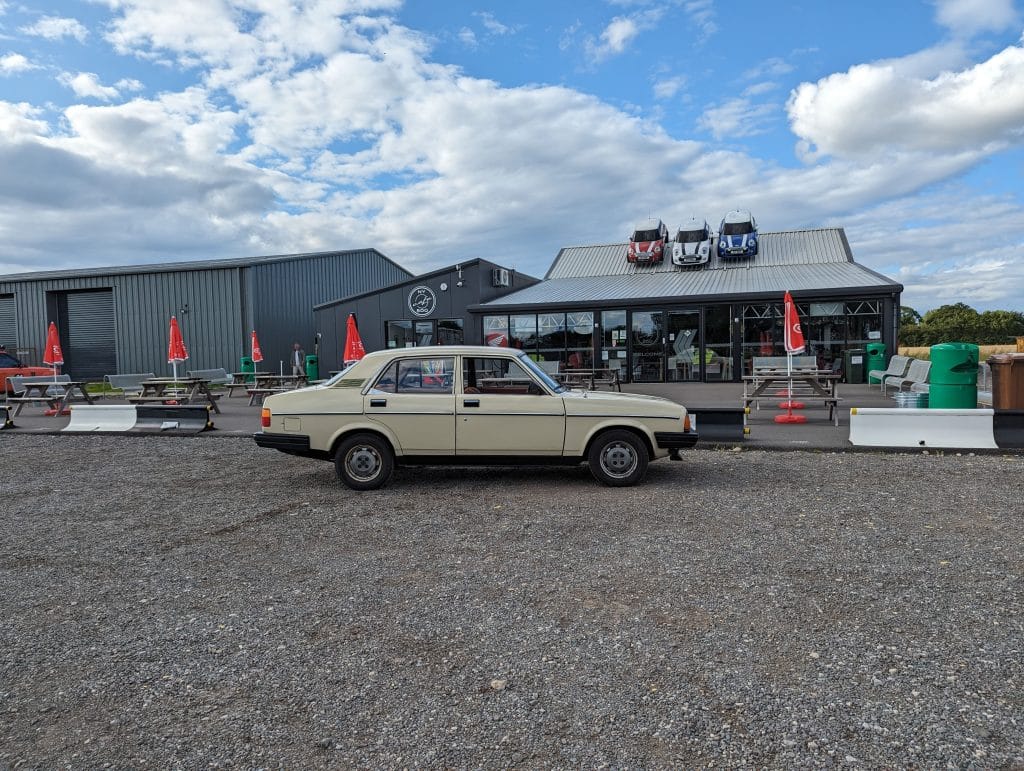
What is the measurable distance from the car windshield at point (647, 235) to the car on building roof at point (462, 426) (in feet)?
72.0

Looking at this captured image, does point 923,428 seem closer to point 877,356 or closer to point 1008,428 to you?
point 1008,428

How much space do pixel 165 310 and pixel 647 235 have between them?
2086 cm

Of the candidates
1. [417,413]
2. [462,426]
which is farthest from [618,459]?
[417,413]

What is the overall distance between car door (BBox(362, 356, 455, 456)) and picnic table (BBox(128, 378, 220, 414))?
10.4 metres

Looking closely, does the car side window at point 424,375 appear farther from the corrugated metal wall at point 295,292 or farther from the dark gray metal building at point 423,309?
the corrugated metal wall at point 295,292

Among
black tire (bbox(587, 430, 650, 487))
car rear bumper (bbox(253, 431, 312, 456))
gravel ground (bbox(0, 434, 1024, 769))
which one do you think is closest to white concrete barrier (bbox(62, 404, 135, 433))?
gravel ground (bbox(0, 434, 1024, 769))

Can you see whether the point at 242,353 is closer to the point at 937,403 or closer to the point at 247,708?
the point at 937,403

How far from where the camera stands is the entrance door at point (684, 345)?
22.0m

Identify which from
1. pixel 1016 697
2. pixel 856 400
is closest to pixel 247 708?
pixel 1016 697

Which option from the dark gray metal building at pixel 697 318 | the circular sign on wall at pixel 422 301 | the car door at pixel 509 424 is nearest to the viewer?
the car door at pixel 509 424

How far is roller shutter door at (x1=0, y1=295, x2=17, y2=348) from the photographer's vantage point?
108 ft

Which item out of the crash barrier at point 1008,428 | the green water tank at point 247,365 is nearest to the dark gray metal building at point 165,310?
the green water tank at point 247,365

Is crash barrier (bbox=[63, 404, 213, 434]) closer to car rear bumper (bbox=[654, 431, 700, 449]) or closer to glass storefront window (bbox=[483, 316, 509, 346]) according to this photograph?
car rear bumper (bbox=[654, 431, 700, 449])

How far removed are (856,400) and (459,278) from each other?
1403cm
